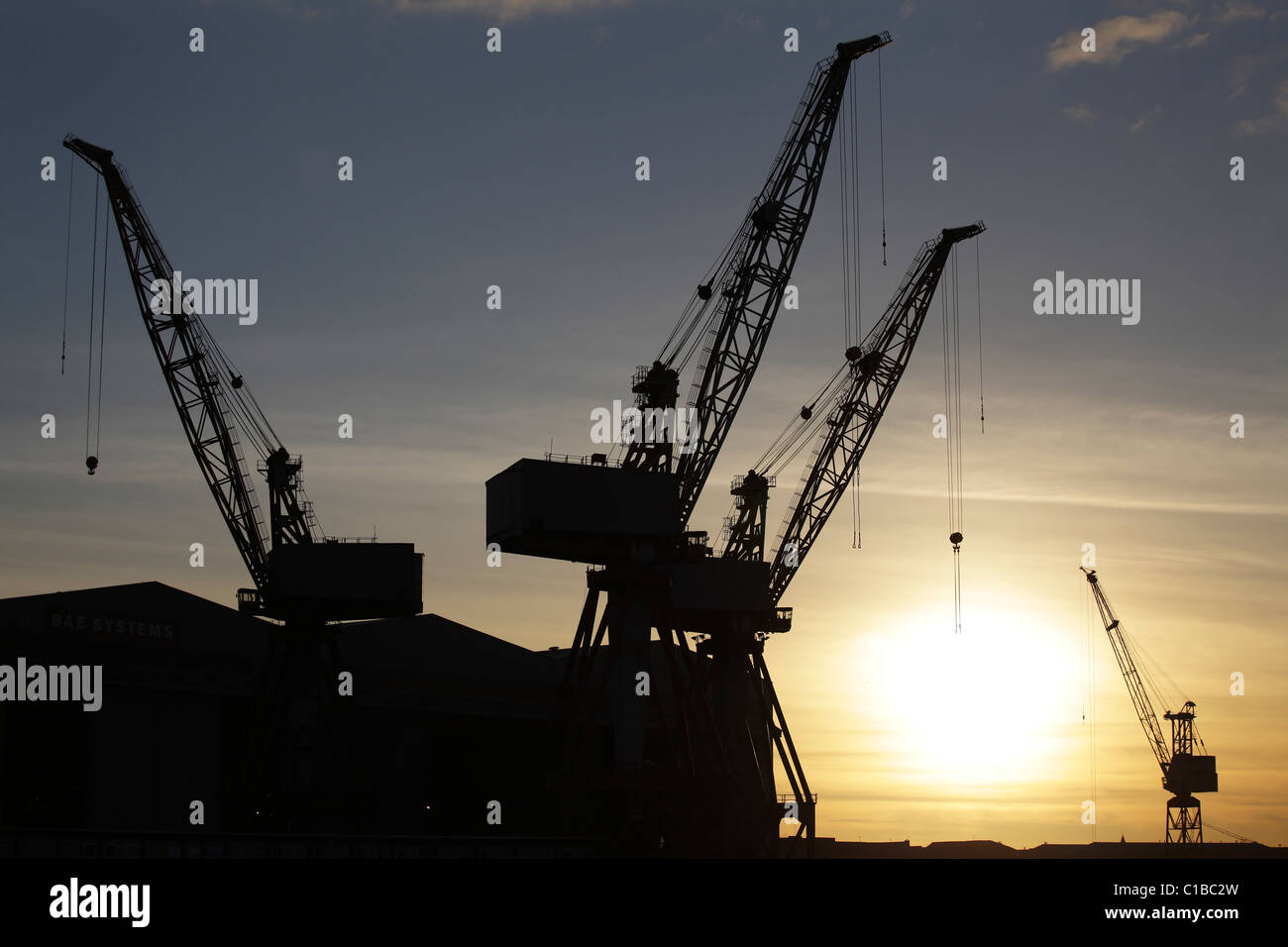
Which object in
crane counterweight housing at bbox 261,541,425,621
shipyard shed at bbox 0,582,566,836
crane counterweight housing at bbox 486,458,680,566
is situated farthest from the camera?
crane counterweight housing at bbox 261,541,425,621

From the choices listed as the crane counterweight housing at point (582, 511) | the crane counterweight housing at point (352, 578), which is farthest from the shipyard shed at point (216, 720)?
the crane counterweight housing at point (582, 511)

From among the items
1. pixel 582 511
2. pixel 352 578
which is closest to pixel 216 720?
pixel 352 578

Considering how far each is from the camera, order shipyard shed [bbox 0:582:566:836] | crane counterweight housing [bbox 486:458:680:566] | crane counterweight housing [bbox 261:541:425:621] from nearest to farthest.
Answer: crane counterweight housing [bbox 486:458:680:566] → shipyard shed [bbox 0:582:566:836] → crane counterweight housing [bbox 261:541:425:621]

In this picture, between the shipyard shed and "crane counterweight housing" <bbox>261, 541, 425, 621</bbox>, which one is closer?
the shipyard shed

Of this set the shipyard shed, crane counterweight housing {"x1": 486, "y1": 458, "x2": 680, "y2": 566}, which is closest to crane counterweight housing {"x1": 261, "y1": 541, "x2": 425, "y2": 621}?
the shipyard shed

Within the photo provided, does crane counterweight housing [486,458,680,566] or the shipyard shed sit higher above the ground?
crane counterweight housing [486,458,680,566]

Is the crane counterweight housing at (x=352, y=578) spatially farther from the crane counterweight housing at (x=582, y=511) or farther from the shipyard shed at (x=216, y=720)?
the crane counterweight housing at (x=582, y=511)

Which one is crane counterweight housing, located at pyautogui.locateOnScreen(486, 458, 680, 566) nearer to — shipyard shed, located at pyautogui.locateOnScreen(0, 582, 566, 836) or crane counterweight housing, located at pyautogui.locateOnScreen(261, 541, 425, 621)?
crane counterweight housing, located at pyautogui.locateOnScreen(261, 541, 425, 621)

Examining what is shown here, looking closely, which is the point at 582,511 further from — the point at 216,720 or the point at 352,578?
the point at 216,720

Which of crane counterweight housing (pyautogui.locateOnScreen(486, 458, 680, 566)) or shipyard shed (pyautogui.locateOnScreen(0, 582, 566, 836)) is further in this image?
shipyard shed (pyautogui.locateOnScreen(0, 582, 566, 836))
